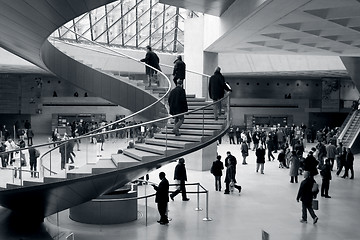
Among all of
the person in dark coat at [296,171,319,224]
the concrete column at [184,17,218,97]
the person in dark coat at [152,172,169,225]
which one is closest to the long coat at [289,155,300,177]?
the person in dark coat at [296,171,319,224]

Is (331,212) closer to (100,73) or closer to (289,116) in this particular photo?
(100,73)

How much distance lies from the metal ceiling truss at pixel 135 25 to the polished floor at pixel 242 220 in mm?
24770

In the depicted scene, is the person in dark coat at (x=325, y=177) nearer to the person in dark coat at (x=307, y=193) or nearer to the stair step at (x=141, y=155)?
the person in dark coat at (x=307, y=193)

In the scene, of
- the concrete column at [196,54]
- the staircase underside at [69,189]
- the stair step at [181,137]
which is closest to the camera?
the staircase underside at [69,189]

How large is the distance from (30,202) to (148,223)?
139 inches

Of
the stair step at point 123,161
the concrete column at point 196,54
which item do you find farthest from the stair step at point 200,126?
the concrete column at point 196,54

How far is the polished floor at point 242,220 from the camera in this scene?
39.9 ft

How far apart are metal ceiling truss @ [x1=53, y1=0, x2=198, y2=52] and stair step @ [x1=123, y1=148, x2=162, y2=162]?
26.0m

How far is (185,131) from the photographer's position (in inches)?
558

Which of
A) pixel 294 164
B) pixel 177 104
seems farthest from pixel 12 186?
pixel 294 164

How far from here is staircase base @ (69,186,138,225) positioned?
13438 mm

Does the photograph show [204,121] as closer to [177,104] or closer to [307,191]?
[177,104]

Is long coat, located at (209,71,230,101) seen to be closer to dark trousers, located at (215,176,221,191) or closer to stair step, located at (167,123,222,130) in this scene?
stair step, located at (167,123,222,130)

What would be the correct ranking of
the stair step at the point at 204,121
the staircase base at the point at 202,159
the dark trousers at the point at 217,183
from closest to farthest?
the stair step at the point at 204,121 < the dark trousers at the point at 217,183 < the staircase base at the point at 202,159
